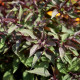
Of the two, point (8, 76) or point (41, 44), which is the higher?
point (41, 44)

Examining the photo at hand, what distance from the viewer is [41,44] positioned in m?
1.48

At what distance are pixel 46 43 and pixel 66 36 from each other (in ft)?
0.63

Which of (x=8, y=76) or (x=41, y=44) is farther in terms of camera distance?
(x=8, y=76)

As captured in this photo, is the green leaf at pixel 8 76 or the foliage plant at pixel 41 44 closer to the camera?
the foliage plant at pixel 41 44

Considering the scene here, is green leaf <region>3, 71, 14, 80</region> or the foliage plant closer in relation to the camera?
the foliage plant

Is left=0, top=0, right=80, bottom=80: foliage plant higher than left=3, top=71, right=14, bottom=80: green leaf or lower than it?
higher

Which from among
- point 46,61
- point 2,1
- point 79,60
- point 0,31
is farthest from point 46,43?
point 2,1

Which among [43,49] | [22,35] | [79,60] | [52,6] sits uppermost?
[52,6]

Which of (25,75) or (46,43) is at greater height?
(46,43)

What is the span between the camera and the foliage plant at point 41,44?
1486 mm

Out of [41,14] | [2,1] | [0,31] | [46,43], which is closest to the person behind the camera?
[46,43]

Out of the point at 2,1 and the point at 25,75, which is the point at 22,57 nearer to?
the point at 25,75

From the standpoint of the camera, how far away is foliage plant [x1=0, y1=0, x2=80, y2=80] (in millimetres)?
1486

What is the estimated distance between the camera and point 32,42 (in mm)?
1550
